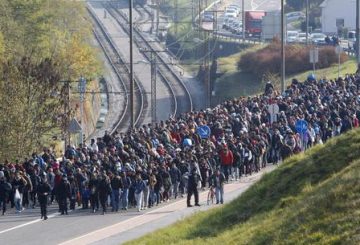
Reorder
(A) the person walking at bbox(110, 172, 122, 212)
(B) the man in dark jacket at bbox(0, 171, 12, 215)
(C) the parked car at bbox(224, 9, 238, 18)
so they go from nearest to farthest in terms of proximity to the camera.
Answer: (A) the person walking at bbox(110, 172, 122, 212), (B) the man in dark jacket at bbox(0, 171, 12, 215), (C) the parked car at bbox(224, 9, 238, 18)

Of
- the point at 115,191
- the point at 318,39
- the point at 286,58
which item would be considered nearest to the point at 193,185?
the point at 115,191

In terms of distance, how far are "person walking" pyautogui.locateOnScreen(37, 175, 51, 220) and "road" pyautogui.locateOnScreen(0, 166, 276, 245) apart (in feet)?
0.91

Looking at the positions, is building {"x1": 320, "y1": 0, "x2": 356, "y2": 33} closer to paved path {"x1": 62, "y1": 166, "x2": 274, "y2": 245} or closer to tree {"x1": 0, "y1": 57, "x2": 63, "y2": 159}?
tree {"x1": 0, "y1": 57, "x2": 63, "y2": 159}

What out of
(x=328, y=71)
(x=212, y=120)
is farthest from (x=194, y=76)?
(x=212, y=120)

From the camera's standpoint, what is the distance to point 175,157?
38281 mm

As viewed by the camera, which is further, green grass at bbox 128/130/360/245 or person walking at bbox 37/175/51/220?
A: person walking at bbox 37/175/51/220

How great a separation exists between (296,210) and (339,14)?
9965cm

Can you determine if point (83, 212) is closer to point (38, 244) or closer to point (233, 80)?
point (38, 244)

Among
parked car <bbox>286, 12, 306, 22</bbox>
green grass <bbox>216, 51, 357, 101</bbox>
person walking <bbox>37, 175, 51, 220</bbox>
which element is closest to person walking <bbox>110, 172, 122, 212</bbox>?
person walking <bbox>37, 175, 51, 220</bbox>

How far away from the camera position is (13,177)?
37.4 m

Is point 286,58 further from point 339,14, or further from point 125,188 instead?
point 125,188

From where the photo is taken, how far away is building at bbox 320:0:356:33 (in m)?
122

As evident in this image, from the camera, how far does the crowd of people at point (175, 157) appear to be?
1436 inches

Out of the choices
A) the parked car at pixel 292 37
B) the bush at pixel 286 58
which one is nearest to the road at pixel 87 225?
the bush at pixel 286 58
